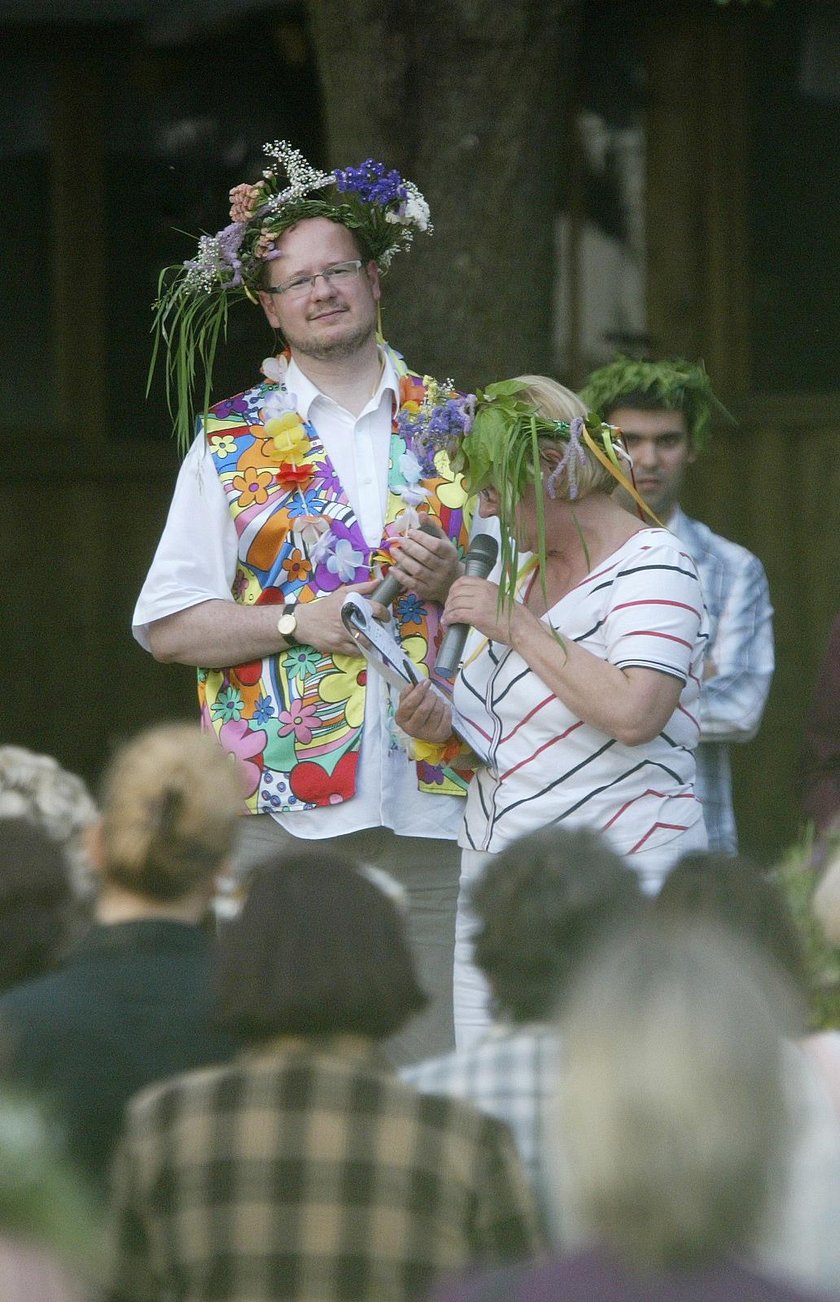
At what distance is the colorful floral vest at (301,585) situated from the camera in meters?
4.11

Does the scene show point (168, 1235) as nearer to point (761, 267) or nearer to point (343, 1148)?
point (343, 1148)

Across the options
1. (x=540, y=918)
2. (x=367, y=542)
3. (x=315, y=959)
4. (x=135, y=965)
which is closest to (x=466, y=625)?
(x=367, y=542)

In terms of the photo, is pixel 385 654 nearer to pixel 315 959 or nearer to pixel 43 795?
pixel 43 795

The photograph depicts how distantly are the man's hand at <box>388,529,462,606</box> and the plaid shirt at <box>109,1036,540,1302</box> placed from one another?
1.72m

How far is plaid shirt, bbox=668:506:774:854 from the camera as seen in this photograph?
189 inches

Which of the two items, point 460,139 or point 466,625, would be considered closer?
point 466,625

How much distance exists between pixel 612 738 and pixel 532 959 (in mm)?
1106

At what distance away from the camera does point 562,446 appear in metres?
3.74

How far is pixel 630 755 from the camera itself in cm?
371

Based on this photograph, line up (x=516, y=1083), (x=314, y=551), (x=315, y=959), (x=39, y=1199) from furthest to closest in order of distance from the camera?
(x=314, y=551) < (x=516, y=1083) < (x=315, y=959) < (x=39, y=1199)

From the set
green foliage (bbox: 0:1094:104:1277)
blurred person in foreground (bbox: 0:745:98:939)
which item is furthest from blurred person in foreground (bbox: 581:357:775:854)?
green foliage (bbox: 0:1094:104:1277)

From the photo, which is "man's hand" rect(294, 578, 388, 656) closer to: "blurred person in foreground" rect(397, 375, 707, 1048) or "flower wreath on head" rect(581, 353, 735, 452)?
"blurred person in foreground" rect(397, 375, 707, 1048)

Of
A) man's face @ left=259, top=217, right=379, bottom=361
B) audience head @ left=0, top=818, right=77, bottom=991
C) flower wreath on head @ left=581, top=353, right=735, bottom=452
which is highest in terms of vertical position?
man's face @ left=259, top=217, right=379, bottom=361

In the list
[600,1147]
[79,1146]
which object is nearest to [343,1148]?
[79,1146]
